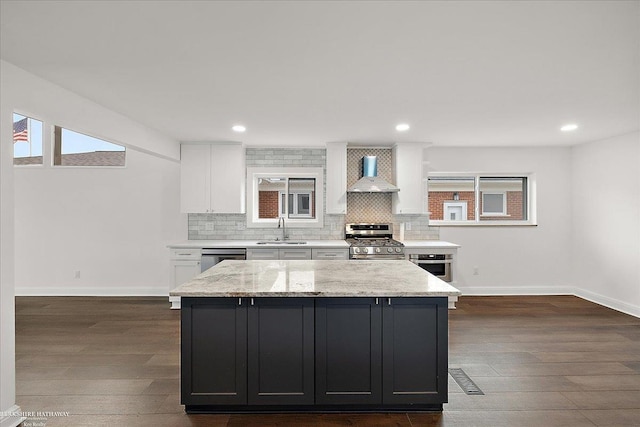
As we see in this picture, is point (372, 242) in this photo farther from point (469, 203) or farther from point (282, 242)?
point (469, 203)

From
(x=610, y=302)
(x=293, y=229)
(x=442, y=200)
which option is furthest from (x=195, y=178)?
(x=610, y=302)

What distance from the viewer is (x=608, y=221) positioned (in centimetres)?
550

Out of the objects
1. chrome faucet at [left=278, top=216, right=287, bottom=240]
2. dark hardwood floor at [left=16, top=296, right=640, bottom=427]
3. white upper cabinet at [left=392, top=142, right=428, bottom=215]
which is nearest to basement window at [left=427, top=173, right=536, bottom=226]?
white upper cabinet at [left=392, top=142, right=428, bottom=215]

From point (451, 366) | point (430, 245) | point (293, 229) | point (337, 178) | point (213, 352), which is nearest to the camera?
point (213, 352)

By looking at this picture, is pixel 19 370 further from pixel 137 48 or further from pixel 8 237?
pixel 137 48

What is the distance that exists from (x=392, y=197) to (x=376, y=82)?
330 cm

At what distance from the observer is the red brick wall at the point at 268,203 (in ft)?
20.6

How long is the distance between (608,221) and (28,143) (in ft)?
29.8

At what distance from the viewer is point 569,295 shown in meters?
6.16

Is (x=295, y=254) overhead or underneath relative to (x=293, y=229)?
underneath

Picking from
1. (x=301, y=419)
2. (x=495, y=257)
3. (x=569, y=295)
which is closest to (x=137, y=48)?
(x=301, y=419)

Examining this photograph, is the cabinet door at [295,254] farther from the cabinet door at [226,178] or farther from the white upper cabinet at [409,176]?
the white upper cabinet at [409,176]

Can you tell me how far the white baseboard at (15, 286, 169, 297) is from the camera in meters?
6.04

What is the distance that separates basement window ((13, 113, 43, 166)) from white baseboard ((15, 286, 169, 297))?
2.05 meters
